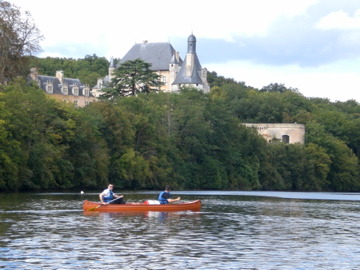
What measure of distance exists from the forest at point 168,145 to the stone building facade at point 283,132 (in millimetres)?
1486

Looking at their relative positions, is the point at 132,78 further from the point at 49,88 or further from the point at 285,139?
the point at 285,139

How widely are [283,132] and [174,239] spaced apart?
325 ft

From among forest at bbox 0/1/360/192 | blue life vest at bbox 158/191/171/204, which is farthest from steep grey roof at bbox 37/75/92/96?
blue life vest at bbox 158/191/171/204

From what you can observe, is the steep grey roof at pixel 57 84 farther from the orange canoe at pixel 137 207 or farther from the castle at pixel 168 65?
Result: the orange canoe at pixel 137 207

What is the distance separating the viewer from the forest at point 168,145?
66062 mm

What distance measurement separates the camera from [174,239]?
3259 cm

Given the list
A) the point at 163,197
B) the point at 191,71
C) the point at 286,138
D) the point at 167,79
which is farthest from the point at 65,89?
the point at 163,197

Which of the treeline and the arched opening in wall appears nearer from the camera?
the treeline

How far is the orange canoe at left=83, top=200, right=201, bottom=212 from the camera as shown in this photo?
146 ft

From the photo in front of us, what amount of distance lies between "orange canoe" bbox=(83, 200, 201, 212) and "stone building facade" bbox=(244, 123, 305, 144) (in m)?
81.0

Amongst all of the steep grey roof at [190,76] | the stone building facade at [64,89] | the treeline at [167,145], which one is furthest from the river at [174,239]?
the steep grey roof at [190,76]

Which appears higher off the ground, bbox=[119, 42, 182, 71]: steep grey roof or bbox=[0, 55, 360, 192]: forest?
bbox=[119, 42, 182, 71]: steep grey roof

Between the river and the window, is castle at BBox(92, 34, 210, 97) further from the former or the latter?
the river

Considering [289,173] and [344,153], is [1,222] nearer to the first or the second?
[289,173]
